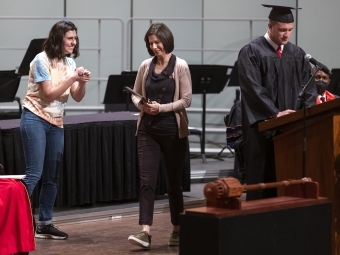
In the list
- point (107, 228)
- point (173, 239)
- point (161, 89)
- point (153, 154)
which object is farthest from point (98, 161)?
point (161, 89)

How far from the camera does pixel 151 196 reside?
6.00m

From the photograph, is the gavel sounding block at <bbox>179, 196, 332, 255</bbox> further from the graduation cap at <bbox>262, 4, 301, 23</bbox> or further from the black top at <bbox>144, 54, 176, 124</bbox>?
the black top at <bbox>144, 54, 176, 124</bbox>

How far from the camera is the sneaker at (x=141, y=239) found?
6.02 metres

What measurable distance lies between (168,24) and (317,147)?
24.7 feet

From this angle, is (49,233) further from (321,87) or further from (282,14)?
(282,14)

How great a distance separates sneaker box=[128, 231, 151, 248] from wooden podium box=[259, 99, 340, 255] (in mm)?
1532

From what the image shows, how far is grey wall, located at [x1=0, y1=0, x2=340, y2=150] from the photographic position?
11.8 m

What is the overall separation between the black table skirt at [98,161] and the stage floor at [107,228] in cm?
14

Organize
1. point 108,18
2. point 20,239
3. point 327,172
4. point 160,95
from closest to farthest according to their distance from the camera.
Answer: point 327,172 → point 20,239 → point 160,95 → point 108,18

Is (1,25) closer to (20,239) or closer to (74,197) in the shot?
(74,197)

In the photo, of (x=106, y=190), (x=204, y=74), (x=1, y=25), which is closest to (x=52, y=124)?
(x=106, y=190)

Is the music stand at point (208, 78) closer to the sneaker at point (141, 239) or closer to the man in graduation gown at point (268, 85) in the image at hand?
the sneaker at point (141, 239)

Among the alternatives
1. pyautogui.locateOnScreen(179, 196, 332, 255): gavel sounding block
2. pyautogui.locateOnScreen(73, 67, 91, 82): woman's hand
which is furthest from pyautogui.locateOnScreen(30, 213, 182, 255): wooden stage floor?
pyautogui.locateOnScreen(179, 196, 332, 255): gavel sounding block

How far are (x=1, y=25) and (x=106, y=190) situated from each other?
15.9ft
